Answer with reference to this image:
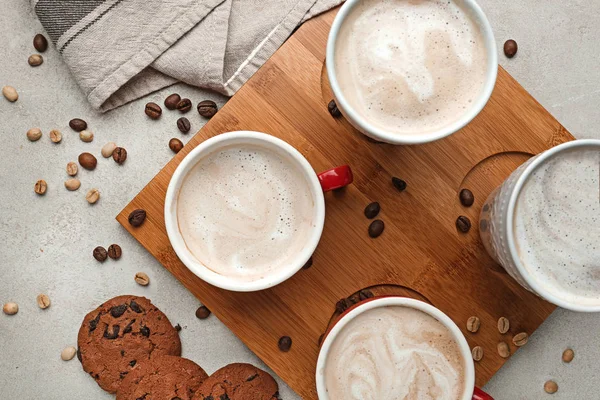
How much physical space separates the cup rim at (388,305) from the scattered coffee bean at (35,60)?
0.86 m

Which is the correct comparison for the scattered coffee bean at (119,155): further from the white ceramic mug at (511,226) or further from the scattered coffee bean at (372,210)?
the white ceramic mug at (511,226)

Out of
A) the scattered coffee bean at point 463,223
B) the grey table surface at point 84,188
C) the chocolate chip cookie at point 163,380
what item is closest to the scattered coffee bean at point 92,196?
the grey table surface at point 84,188

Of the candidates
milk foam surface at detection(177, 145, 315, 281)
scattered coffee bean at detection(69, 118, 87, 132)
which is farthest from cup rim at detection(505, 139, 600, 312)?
scattered coffee bean at detection(69, 118, 87, 132)

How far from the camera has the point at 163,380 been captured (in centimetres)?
130

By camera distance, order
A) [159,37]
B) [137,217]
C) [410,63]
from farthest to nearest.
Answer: [159,37]
[137,217]
[410,63]

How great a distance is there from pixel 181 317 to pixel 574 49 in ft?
3.43

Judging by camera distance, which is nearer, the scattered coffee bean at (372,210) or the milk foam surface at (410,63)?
the milk foam surface at (410,63)

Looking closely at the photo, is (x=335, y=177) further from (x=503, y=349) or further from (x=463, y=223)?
(x=503, y=349)

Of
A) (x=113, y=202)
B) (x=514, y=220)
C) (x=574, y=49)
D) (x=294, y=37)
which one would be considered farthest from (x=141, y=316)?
(x=574, y=49)

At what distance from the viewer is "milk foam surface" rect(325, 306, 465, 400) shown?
1128 mm

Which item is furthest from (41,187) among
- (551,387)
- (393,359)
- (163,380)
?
(551,387)

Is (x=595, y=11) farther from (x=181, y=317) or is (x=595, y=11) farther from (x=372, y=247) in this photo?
(x=181, y=317)

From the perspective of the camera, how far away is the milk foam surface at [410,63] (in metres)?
1.00

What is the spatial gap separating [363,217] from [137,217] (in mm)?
438
